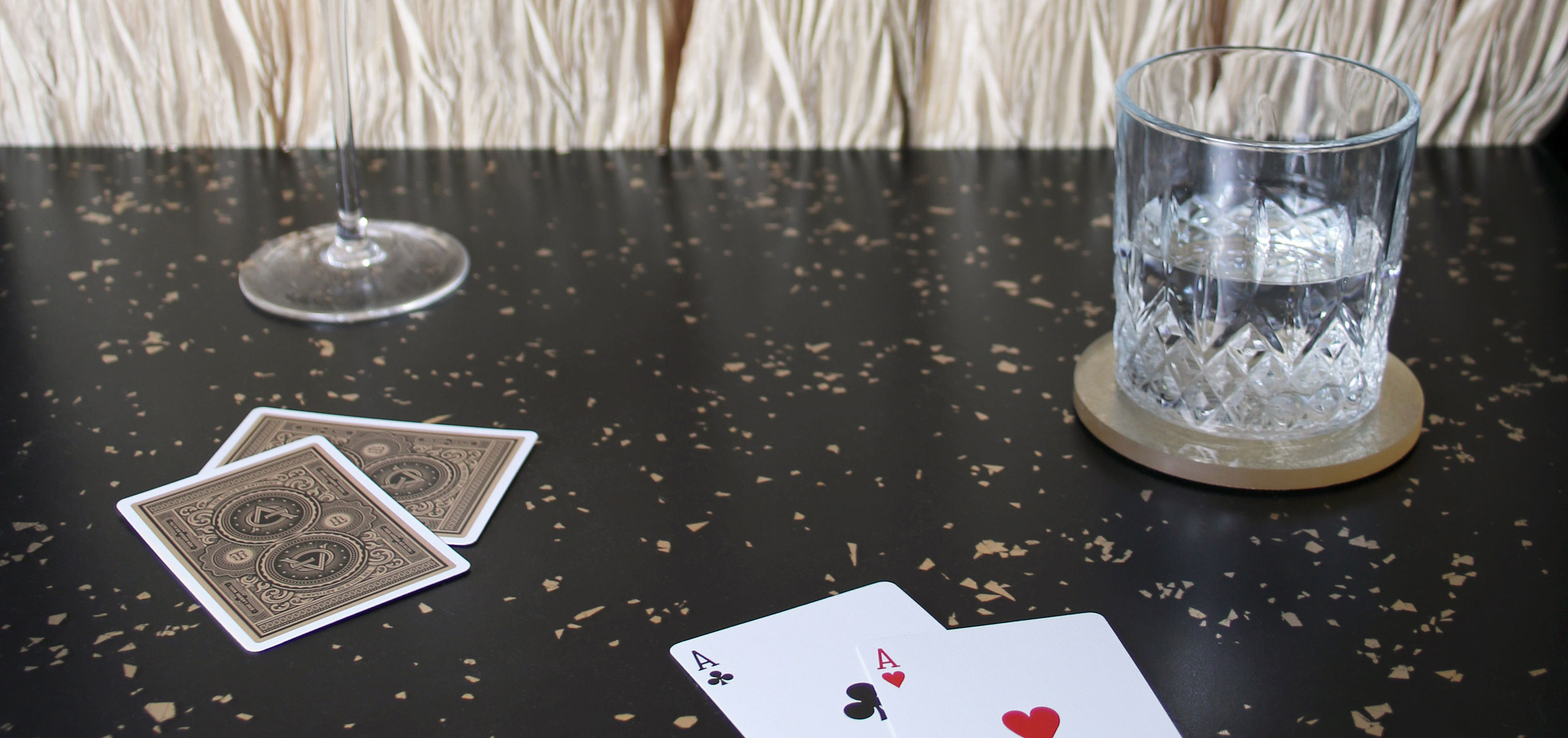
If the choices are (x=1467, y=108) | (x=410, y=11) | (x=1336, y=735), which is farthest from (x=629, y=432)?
(x=1467, y=108)

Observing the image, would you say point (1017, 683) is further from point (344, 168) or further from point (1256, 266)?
point (344, 168)

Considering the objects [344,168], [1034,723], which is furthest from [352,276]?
[1034,723]

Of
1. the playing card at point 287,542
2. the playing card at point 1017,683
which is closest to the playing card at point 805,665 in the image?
the playing card at point 1017,683

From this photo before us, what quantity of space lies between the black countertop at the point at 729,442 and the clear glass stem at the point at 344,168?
0.30 ft

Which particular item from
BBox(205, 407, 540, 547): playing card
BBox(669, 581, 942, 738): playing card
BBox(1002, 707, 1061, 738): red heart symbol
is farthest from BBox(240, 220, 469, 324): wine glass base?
BBox(1002, 707, 1061, 738): red heart symbol

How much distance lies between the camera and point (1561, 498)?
839 mm

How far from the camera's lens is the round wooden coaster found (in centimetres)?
83

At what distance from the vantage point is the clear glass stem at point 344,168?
41.1 inches

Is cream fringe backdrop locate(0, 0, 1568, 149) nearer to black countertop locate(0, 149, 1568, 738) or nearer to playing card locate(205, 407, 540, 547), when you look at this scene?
black countertop locate(0, 149, 1568, 738)

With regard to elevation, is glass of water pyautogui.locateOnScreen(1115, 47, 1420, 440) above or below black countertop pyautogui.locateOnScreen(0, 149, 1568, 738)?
above

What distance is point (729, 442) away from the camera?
0.90 metres

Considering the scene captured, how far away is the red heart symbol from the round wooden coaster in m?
0.24

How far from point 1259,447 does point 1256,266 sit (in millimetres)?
118

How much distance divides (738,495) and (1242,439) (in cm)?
33
